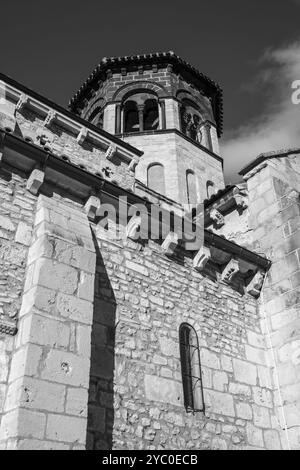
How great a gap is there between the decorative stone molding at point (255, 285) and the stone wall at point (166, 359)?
331mm

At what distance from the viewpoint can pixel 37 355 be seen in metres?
4.53

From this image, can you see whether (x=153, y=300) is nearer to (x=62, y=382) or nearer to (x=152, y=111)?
(x=62, y=382)

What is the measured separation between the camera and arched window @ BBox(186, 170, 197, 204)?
1631 cm

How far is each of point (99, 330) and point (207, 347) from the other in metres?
1.83

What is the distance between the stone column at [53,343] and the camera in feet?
13.8

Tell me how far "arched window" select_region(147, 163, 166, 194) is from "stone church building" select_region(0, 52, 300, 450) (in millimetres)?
6067

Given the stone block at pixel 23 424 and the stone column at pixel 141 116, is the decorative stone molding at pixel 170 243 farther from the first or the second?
the stone column at pixel 141 116

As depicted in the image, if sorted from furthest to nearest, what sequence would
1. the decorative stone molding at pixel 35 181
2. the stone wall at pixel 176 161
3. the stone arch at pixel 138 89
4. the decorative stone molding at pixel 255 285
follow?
the stone arch at pixel 138 89
the stone wall at pixel 176 161
the decorative stone molding at pixel 255 285
the decorative stone molding at pixel 35 181

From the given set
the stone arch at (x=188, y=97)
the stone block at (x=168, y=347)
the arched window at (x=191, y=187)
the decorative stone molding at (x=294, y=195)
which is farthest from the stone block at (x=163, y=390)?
the stone arch at (x=188, y=97)

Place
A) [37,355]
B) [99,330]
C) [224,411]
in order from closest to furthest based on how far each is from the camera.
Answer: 1. [37,355]
2. [99,330]
3. [224,411]

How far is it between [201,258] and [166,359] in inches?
74.4
